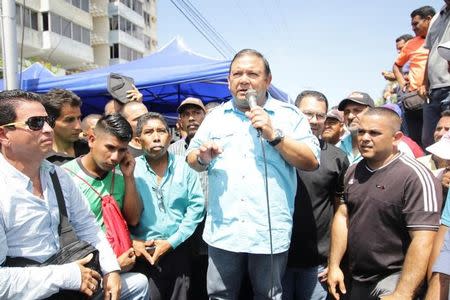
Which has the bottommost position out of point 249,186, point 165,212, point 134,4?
point 165,212

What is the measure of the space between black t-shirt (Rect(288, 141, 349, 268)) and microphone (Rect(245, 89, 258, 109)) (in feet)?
2.89

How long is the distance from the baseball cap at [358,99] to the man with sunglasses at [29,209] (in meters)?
2.71

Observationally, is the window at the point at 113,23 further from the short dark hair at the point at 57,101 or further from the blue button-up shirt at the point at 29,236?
the blue button-up shirt at the point at 29,236

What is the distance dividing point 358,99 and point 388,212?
1.64 meters

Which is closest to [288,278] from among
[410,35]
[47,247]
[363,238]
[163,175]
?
[363,238]

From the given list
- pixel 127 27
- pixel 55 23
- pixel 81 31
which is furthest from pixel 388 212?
pixel 127 27

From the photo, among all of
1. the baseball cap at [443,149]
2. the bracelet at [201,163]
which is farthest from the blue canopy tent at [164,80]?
the baseball cap at [443,149]

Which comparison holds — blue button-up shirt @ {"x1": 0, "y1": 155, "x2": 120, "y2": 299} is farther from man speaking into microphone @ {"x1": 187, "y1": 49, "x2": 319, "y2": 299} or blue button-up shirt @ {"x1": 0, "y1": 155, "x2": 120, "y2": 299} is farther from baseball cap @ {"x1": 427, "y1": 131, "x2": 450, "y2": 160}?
baseball cap @ {"x1": 427, "y1": 131, "x2": 450, "y2": 160}

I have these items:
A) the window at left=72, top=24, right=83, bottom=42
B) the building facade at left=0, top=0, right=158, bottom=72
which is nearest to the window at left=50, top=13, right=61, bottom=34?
the building facade at left=0, top=0, right=158, bottom=72

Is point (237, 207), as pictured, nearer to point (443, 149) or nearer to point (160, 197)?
point (160, 197)

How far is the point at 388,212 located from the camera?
6.96 ft

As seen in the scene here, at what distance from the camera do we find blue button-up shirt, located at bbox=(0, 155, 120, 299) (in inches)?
70.7

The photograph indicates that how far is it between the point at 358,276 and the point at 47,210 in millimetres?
1952

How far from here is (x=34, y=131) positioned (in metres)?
1.98
